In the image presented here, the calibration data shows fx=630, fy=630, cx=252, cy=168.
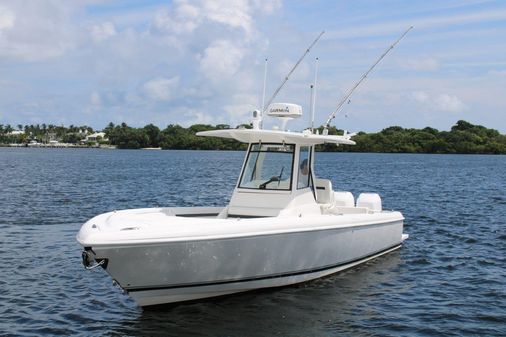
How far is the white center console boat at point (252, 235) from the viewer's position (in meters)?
10.2

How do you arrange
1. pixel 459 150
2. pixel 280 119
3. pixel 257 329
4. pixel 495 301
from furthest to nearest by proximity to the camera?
pixel 459 150 → pixel 280 119 → pixel 495 301 → pixel 257 329

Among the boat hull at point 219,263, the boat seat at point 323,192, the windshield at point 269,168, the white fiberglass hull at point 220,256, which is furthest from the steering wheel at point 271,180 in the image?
the boat seat at point 323,192

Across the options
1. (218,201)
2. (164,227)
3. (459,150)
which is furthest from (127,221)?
(459,150)

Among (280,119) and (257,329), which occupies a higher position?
(280,119)

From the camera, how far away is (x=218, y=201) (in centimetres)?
3023

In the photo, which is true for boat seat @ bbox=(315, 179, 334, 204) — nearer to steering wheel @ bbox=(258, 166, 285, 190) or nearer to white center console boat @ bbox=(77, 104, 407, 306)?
white center console boat @ bbox=(77, 104, 407, 306)

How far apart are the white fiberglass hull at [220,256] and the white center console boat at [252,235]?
17 millimetres

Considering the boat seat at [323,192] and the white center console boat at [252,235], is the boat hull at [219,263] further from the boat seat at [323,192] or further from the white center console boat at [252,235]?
the boat seat at [323,192]

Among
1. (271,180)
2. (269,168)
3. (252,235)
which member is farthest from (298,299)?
(269,168)

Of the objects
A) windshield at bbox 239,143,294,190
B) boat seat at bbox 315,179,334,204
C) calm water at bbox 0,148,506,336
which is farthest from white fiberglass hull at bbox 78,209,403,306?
boat seat at bbox 315,179,334,204

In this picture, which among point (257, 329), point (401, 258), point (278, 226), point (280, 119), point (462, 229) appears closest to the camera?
point (257, 329)

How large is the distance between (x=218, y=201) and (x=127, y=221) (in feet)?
63.6

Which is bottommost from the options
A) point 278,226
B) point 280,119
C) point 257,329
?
point 257,329

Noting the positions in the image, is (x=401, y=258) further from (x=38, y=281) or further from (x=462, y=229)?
(x=38, y=281)
